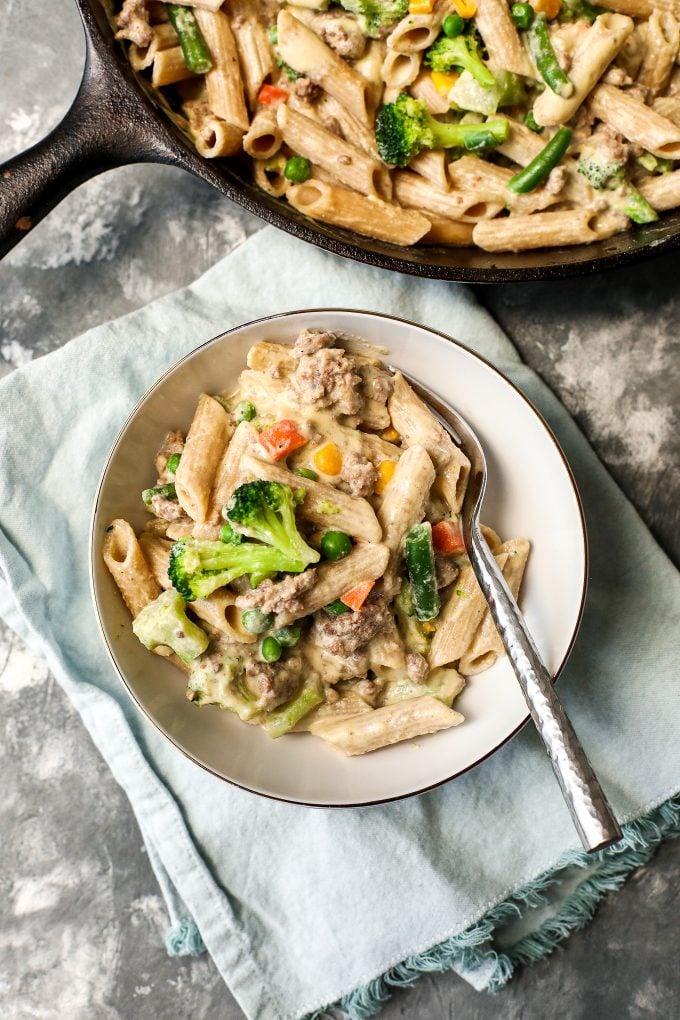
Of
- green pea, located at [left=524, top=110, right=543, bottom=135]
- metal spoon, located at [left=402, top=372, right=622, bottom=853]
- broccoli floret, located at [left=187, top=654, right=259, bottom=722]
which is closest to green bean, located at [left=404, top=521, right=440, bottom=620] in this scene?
metal spoon, located at [left=402, top=372, right=622, bottom=853]

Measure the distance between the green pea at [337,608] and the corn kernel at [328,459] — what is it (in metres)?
0.36

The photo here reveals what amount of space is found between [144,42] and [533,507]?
5.92 feet

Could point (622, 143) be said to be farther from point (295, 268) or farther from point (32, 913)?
point (32, 913)

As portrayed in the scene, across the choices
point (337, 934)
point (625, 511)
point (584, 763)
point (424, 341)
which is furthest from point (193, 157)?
point (337, 934)

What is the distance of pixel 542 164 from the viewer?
8.30 feet

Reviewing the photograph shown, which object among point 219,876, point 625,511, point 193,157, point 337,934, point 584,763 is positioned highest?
point 193,157

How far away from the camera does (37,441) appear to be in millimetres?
2717

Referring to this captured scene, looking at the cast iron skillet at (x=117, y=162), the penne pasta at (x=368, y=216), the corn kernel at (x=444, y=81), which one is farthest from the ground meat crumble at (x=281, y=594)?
the corn kernel at (x=444, y=81)

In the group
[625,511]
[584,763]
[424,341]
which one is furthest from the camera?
[625,511]

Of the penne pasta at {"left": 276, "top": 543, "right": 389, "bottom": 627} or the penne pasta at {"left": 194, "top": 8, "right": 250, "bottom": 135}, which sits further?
the penne pasta at {"left": 194, "top": 8, "right": 250, "bottom": 135}

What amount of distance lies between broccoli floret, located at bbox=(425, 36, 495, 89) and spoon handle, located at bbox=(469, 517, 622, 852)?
4.34 feet

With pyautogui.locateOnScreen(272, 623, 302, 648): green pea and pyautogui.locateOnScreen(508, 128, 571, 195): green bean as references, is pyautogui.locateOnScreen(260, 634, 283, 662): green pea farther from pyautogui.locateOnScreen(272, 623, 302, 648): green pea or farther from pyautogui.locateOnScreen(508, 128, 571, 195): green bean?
pyautogui.locateOnScreen(508, 128, 571, 195): green bean

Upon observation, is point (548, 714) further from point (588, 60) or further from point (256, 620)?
point (588, 60)

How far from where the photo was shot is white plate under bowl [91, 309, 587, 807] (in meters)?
2.29
